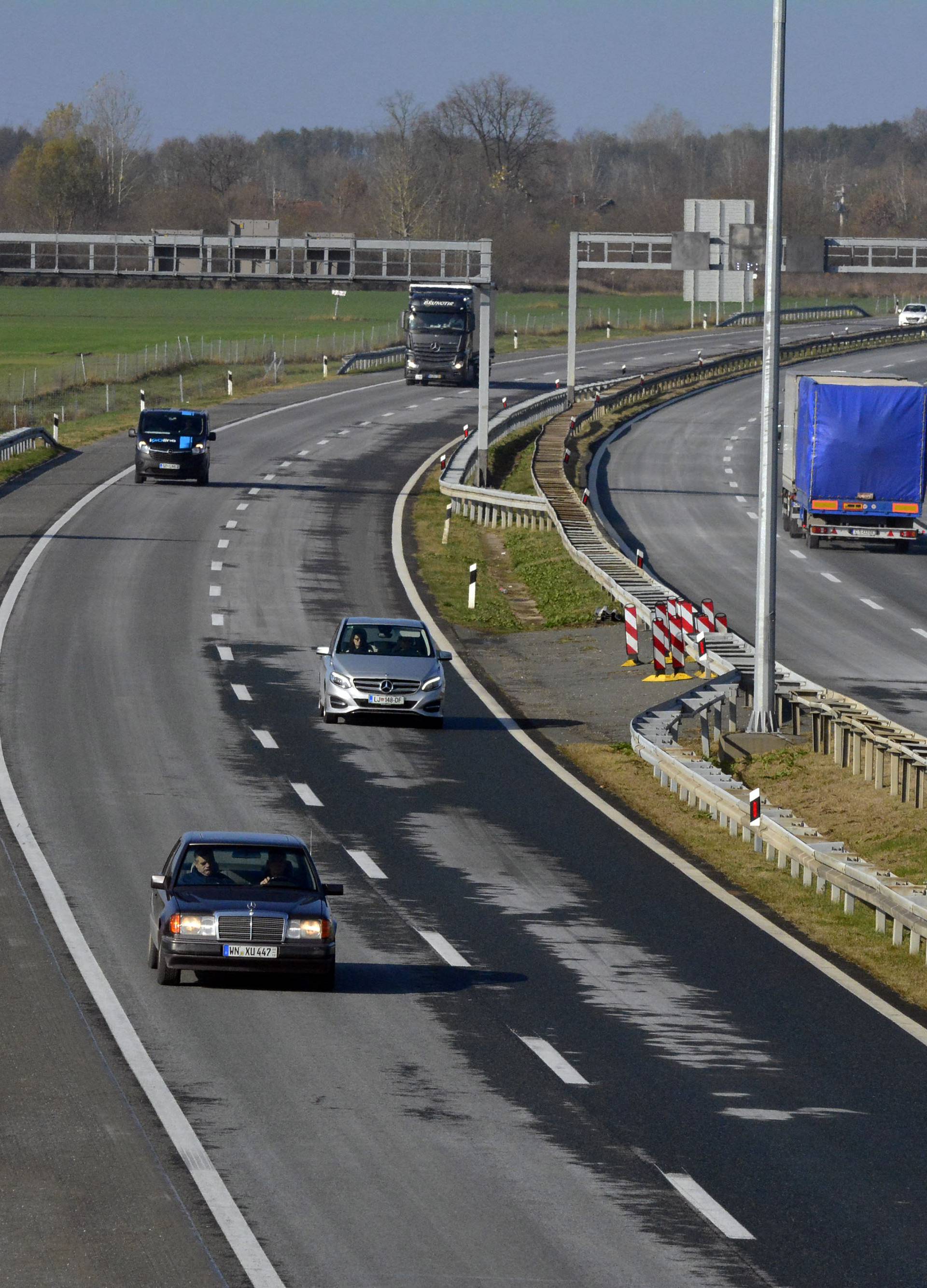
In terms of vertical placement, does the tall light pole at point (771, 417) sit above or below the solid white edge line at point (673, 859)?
above

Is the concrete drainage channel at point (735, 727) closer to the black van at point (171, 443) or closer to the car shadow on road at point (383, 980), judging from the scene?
the car shadow on road at point (383, 980)

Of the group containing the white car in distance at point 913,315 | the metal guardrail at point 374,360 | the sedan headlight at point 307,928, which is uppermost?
the white car in distance at point 913,315

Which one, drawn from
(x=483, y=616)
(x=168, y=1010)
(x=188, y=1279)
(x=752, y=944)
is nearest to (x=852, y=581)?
(x=483, y=616)

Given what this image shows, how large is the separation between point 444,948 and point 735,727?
13.5 meters

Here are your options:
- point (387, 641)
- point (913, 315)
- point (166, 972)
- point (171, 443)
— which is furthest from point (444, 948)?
point (913, 315)

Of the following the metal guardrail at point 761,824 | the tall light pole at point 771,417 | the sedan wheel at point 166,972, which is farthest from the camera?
the tall light pole at point 771,417

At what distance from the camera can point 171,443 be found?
5794 cm

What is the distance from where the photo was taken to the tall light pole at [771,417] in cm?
2714

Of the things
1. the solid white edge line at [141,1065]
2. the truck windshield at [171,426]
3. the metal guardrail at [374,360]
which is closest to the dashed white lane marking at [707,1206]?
the solid white edge line at [141,1065]

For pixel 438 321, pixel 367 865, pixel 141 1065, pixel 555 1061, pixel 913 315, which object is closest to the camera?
pixel 141 1065

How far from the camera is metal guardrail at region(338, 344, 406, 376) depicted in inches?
3885

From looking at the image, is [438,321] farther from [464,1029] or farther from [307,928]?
[464,1029]

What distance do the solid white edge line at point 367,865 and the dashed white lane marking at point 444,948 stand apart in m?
2.31

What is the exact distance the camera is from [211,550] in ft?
159
